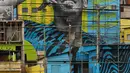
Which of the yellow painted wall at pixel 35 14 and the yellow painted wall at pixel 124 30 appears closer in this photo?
the yellow painted wall at pixel 35 14

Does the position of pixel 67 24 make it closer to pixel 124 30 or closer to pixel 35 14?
pixel 35 14

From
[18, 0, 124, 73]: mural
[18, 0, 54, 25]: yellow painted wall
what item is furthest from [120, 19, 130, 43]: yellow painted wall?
[18, 0, 54, 25]: yellow painted wall

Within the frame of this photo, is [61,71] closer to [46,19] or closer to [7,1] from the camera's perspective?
[46,19]

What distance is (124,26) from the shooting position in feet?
61.7

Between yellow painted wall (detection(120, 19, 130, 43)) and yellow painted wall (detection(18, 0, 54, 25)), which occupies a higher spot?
yellow painted wall (detection(18, 0, 54, 25))

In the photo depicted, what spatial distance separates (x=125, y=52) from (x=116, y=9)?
1583 millimetres

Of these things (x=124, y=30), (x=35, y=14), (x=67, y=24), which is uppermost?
(x=35, y=14)

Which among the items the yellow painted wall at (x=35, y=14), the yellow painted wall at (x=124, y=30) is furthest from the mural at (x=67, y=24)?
the yellow painted wall at (x=124, y=30)

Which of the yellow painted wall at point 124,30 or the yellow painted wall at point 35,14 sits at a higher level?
the yellow painted wall at point 35,14

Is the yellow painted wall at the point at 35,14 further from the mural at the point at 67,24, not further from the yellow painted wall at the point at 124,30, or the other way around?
the yellow painted wall at the point at 124,30

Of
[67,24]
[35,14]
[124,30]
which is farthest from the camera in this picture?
[124,30]

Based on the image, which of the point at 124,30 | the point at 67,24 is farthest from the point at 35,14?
the point at 124,30

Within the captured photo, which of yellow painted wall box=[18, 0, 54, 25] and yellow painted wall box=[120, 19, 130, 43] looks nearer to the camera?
yellow painted wall box=[18, 0, 54, 25]

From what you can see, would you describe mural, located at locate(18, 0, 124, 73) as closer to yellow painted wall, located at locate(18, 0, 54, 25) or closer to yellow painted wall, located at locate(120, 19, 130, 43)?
yellow painted wall, located at locate(18, 0, 54, 25)
